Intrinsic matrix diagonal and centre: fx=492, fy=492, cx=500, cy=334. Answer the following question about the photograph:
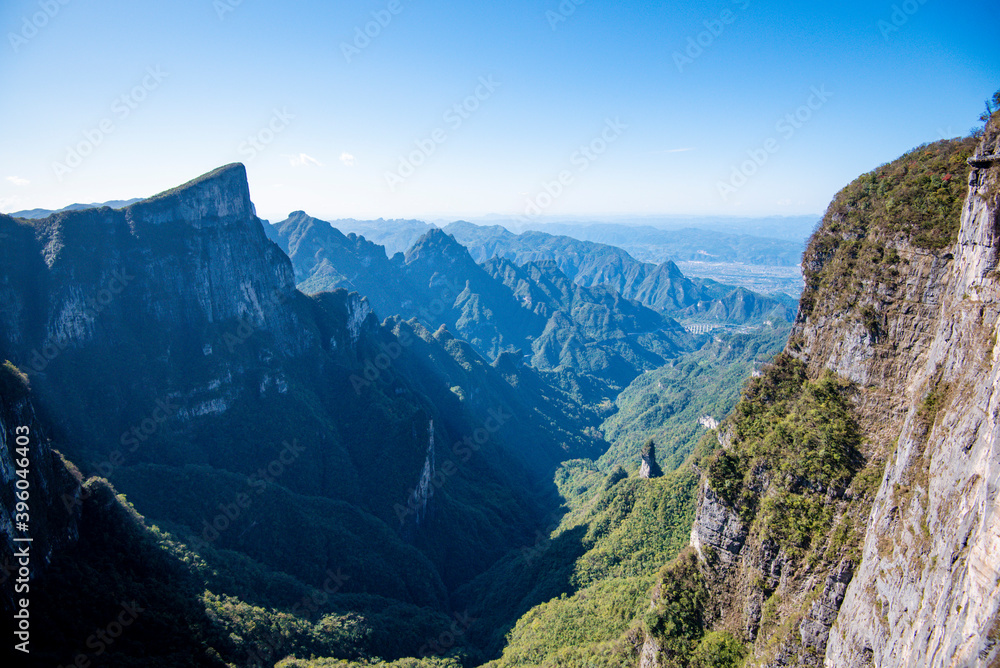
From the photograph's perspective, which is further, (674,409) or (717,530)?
(674,409)

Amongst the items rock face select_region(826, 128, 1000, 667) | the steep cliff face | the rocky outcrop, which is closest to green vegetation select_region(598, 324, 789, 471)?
the rocky outcrop

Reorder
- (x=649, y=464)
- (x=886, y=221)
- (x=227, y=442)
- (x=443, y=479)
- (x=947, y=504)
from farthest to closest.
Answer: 1. (x=443, y=479)
2. (x=227, y=442)
3. (x=649, y=464)
4. (x=886, y=221)
5. (x=947, y=504)

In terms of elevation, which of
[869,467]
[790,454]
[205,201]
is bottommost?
[790,454]

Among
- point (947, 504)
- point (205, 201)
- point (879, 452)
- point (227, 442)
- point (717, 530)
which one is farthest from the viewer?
point (205, 201)

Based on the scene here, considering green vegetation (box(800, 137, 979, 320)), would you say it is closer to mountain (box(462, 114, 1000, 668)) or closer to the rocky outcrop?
mountain (box(462, 114, 1000, 668))

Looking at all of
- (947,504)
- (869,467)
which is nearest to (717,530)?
(869,467)

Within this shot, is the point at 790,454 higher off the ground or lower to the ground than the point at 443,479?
higher

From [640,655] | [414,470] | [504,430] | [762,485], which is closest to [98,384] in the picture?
[414,470]

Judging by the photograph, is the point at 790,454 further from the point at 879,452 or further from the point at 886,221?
the point at 886,221
